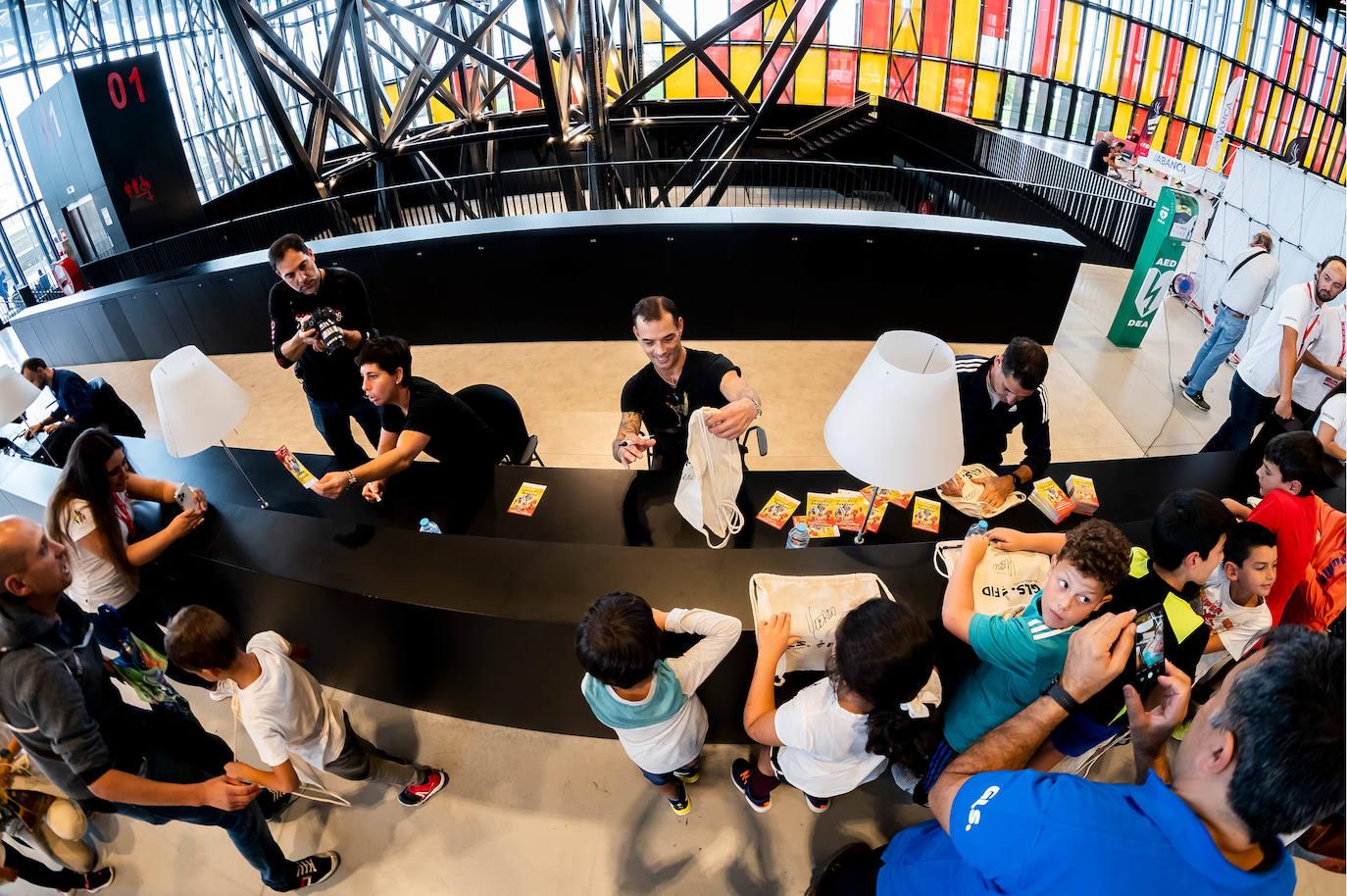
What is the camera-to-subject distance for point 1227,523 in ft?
5.98

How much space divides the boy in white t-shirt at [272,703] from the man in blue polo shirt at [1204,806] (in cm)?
201

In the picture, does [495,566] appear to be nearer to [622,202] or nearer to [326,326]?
[326,326]

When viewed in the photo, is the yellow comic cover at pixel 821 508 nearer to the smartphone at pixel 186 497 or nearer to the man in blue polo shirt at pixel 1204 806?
the man in blue polo shirt at pixel 1204 806

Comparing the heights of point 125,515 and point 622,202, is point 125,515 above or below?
below

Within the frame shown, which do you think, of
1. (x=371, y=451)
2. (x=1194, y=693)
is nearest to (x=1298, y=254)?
(x=1194, y=693)

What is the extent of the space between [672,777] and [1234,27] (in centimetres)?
2499

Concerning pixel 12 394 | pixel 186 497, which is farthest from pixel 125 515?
pixel 12 394

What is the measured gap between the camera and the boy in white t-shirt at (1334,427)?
2656 millimetres

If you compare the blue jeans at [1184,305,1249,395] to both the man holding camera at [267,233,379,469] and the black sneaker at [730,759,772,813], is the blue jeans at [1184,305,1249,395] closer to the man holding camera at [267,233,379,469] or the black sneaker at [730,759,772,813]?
the black sneaker at [730,759,772,813]

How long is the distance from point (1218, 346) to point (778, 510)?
488 cm

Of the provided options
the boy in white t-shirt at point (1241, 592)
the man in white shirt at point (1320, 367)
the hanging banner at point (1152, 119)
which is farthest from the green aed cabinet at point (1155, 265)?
the hanging banner at point (1152, 119)

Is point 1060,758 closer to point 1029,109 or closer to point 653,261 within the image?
point 653,261

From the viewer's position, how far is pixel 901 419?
1892 mm

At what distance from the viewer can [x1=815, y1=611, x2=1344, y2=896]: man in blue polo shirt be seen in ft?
3.74
